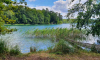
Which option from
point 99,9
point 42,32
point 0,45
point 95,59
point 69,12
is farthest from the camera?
point 42,32

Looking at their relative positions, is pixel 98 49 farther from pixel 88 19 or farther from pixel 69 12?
pixel 69 12

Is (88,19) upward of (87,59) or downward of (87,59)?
upward

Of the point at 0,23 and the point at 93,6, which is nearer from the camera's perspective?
the point at 0,23

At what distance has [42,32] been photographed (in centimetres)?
1702

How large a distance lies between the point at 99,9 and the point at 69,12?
2.33 m

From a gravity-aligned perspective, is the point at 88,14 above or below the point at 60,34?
above

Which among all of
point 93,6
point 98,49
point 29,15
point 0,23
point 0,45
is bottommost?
point 98,49

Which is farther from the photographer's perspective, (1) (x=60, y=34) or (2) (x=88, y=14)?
(1) (x=60, y=34)

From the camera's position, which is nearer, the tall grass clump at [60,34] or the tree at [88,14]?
the tree at [88,14]

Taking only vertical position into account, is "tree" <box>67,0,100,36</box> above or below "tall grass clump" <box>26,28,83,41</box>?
above

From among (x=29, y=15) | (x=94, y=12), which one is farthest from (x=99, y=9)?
(x=29, y=15)

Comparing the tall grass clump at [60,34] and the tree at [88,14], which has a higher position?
the tree at [88,14]

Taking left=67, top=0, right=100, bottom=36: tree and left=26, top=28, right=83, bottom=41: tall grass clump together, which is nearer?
left=67, top=0, right=100, bottom=36: tree

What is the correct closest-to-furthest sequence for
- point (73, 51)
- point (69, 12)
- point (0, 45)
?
point (0, 45), point (73, 51), point (69, 12)
